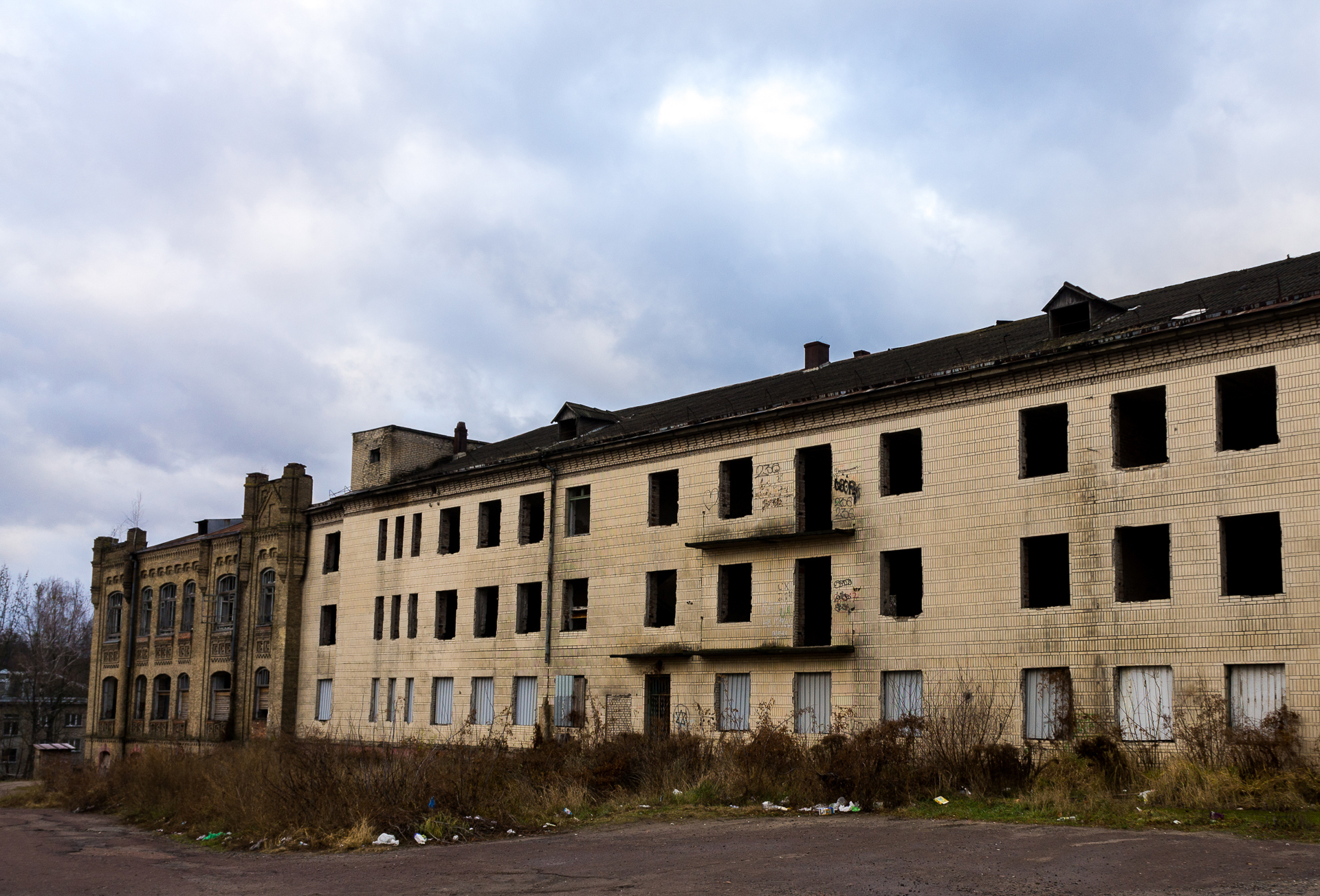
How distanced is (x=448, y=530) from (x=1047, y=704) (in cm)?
2092

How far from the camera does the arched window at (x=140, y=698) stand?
50.0 m

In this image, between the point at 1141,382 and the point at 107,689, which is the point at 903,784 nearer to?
the point at 1141,382

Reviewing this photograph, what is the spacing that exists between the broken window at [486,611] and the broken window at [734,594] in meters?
8.82

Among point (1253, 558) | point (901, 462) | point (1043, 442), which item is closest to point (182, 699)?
point (901, 462)

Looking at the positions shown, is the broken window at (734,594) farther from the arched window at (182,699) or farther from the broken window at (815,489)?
the arched window at (182,699)

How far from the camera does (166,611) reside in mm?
50000

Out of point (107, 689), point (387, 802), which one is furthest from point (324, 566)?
point (387, 802)

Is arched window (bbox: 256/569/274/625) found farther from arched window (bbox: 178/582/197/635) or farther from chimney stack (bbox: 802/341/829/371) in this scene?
chimney stack (bbox: 802/341/829/371)

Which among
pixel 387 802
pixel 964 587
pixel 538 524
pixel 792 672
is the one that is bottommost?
pixel 387 802

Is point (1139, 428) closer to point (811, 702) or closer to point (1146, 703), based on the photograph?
point (1146, 703)

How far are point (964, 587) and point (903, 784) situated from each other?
501 centimetres

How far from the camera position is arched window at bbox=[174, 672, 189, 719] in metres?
47.4

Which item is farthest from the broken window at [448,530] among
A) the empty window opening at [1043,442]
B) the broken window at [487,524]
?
the empty window opening at [1043,442]

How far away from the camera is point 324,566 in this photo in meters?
43.4
